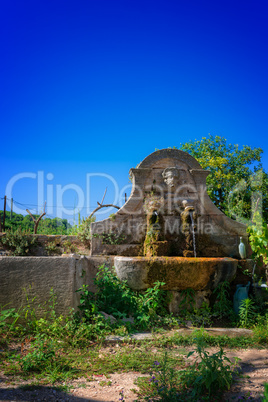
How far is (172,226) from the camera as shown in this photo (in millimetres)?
5750

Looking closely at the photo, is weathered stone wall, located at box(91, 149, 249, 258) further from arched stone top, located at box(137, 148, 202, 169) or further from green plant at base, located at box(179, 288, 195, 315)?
green plant at base, located at box(179, 288, 195, 315)

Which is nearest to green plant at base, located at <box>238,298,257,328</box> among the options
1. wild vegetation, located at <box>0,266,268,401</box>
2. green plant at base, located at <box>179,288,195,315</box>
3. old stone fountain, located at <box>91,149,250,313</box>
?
wild vegetation, located at <box>0,266,268,401</box>

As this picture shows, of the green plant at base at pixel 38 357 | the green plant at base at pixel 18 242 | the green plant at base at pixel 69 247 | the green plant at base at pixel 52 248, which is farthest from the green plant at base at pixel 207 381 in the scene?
the green plant at base at pixel 18 242

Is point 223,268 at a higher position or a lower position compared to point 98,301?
higher

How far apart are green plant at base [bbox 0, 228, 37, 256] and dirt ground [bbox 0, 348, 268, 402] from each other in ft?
10.8

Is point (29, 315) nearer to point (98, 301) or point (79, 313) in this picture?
point (79, 313)

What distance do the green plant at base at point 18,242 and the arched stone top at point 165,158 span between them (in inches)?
104

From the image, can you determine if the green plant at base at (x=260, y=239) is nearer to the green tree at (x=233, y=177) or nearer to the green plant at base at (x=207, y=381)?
the green plant at base at (x=207, y=381)

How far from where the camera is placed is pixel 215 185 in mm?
12969

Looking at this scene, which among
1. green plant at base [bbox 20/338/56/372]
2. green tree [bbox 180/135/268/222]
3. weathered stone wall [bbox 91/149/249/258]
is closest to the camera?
green plant at base [bbox 20/338/56/372]

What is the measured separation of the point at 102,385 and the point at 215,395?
0.96m

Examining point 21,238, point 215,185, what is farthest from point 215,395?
point 215,185

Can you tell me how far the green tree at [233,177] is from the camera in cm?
1270

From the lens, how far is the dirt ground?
2.32 metres
